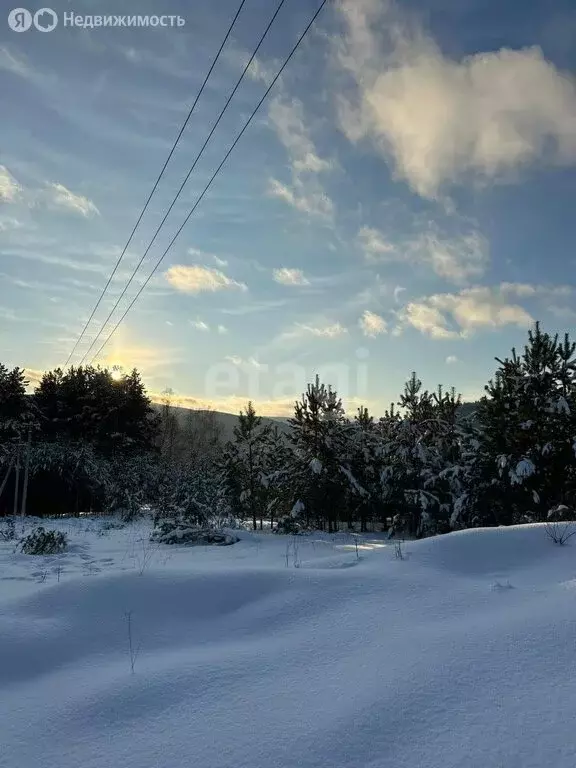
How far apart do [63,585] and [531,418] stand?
12921mm

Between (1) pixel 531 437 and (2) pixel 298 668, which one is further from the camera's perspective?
→ (1) pixel 531 437

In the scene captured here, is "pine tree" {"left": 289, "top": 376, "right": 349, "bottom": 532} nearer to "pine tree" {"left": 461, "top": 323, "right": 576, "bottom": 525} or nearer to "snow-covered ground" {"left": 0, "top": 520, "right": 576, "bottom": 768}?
"pine tree" {"left": 461, "top": 323, "right": 576, "bottom": 525}

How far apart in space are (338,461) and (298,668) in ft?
47.6

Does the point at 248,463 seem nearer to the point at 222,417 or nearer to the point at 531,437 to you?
the point at 531,437

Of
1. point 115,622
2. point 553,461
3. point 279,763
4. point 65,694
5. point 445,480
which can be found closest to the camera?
point 279,763

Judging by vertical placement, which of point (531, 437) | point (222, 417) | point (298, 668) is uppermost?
point (222, 417)

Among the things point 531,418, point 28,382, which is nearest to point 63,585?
point 531,418

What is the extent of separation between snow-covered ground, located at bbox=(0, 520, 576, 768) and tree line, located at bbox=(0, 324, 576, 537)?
27.8 feet

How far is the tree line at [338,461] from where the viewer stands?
Result: 1394 centimetres

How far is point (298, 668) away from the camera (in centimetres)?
334

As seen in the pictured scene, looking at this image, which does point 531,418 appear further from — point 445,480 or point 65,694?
point 65,694

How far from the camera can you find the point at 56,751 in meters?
2.59

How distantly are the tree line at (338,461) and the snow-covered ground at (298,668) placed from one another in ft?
27.8

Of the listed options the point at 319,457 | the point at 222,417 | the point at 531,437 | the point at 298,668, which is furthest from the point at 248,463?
the point at 222,417
